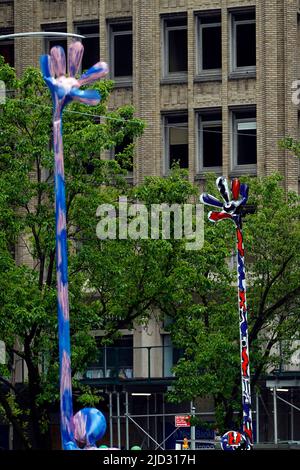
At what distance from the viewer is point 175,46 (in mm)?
62281

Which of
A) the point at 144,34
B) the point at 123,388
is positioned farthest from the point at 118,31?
the point at 123,388

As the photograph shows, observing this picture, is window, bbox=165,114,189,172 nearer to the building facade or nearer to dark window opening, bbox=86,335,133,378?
the building facade

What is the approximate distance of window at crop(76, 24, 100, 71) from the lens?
206ft

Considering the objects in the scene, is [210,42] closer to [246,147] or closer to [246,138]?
[246,138]

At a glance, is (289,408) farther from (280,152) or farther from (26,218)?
(26,218)

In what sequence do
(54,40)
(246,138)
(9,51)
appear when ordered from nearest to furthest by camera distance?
1. (246,138)
2. (54,40)
3. (9,51)

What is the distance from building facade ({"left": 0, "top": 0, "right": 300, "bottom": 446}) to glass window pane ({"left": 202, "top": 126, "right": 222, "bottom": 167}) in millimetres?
38

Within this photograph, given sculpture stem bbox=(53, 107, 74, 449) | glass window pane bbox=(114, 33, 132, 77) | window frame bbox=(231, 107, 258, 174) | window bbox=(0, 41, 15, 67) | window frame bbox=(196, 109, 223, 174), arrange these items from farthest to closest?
window bbox=(0, 41, 15, 67) → glass window pane bbox=(114, 33, 132, 77) → window frame bbox=(196, 109, 223, 174) → window frame bbox=(231, 107, 258, 174) → sculpture stem bbox=(53, 107, 74, 449)

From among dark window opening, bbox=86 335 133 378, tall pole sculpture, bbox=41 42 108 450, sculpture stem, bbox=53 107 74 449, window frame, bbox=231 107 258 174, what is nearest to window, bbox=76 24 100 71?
window frame, bbox=231 107 258 174

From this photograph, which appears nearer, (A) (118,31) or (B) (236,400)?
(B) (236,400)

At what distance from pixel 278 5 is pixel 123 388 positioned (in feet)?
50.4

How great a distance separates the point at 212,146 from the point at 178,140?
1367 mm

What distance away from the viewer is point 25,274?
42.0 meters
